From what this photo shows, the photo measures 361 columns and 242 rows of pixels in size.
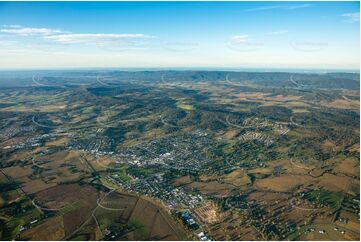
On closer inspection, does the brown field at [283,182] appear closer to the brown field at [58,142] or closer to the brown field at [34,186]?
the brown field at [34,186]

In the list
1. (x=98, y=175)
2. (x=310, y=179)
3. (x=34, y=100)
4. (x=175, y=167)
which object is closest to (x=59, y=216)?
(x=98, y=175)

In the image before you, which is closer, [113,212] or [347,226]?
[347,226]

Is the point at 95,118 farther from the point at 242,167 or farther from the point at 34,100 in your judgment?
the point at 242,167

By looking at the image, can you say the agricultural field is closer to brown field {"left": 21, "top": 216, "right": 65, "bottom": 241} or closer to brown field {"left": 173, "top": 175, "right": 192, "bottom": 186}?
brown field {"left": 21, "top": 216, "right": 65, "bottom": 241}

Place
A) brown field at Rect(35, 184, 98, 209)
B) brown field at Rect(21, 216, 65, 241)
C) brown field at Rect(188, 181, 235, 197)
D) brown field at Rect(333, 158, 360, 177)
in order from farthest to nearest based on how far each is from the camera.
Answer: brown field at Rect(333, 158, 360, 177), brown field at Rect(188, 181, 235, 197), brown field at Rect(35, 184, 98, 209), brown field at Rect(21, 216, 65, 241)

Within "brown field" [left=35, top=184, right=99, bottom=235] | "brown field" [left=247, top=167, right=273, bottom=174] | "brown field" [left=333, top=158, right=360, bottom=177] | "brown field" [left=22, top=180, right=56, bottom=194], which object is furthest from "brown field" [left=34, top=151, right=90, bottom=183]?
"brown field" [left=333, top=158, right=360, bottom=177]

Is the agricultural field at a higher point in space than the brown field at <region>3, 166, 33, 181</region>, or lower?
higher
